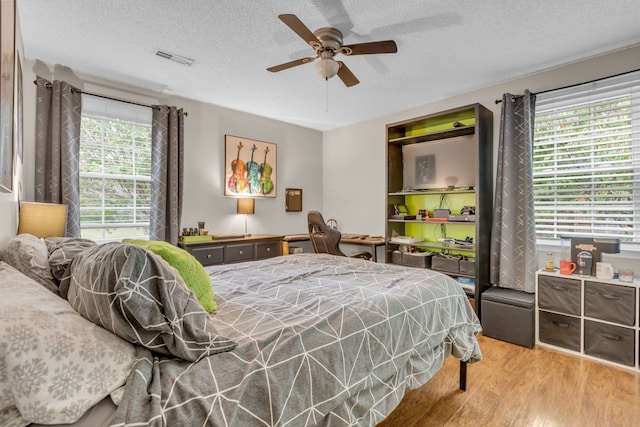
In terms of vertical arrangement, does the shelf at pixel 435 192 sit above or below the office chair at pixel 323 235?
above

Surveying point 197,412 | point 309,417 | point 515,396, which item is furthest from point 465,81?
point 197,412

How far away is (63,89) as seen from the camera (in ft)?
9.74

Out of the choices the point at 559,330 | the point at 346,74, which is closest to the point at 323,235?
the point at 346,74

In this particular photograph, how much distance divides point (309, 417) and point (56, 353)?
78 cm

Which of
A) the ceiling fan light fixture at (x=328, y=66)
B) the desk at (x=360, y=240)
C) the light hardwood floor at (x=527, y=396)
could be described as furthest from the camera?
the desk at (x=360, y=240)

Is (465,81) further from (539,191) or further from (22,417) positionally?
(22,417)

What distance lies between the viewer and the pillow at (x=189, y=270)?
1.29m

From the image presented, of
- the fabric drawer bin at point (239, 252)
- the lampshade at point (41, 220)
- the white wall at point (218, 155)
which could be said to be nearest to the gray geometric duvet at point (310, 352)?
the lampshade at point (41, 220)

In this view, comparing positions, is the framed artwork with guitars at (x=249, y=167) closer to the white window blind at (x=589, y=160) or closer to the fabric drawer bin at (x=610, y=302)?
the white window blind at (x=589, y=160)

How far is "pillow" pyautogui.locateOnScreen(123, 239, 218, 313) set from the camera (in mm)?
1291

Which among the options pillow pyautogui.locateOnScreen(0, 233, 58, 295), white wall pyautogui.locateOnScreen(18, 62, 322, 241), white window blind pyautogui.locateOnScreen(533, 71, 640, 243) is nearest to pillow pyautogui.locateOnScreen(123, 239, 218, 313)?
pillow pyautogui.locateOnScreen(0, 233, 58, 295)

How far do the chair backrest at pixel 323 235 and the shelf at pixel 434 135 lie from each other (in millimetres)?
1406

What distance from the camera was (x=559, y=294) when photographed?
273 centimetres

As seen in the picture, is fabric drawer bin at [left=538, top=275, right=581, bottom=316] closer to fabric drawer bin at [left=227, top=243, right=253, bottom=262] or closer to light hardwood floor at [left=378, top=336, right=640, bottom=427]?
light hardwood floor at [left=378, top=336, right=640, bottom=427]
